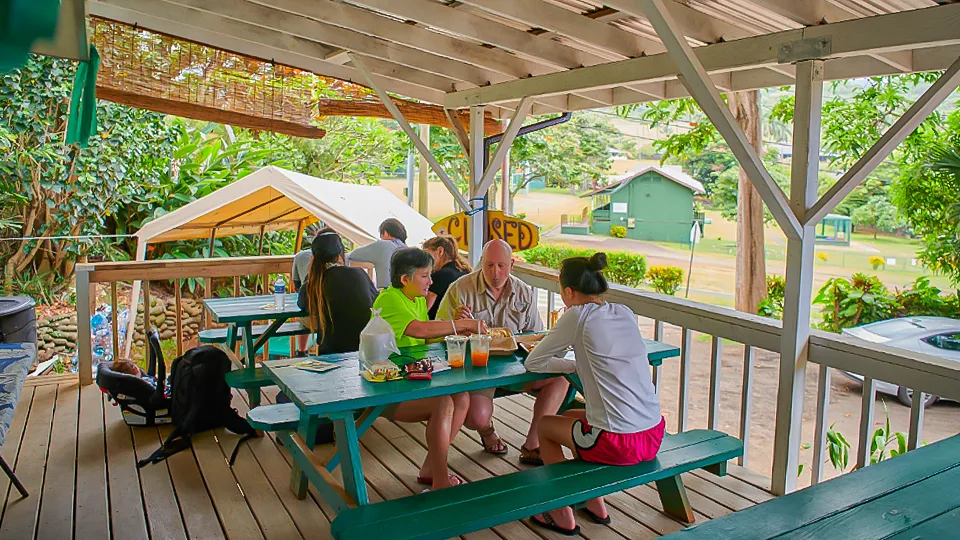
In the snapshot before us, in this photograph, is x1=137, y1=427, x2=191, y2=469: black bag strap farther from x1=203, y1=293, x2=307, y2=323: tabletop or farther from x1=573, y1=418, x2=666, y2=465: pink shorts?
x1=573, y1=418, x2=666, y2=465: pink shorts

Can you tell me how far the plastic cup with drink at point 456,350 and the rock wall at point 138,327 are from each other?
615 cm


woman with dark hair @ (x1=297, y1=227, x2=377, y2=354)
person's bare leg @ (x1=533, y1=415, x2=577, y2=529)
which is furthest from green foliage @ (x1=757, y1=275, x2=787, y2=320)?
person's bare leg @ (x1=533, y1=415, x2=577, y2=529)

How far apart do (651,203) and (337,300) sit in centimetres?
2154

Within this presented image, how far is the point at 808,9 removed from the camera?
119 inches

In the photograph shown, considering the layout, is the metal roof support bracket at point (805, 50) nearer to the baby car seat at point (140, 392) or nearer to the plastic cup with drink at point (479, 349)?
the plastic cup with drink at point (479, 349)

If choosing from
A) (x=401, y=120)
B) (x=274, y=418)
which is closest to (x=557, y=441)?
(x=274, y=418)

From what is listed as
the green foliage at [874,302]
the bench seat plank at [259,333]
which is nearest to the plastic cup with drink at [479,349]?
the bench seat plank at [259,333]

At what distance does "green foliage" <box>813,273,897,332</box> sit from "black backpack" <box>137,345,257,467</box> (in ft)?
30.8

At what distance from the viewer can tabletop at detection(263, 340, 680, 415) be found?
263 centimetres

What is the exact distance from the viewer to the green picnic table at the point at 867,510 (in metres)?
1.55

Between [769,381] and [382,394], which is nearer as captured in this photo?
[382,394]

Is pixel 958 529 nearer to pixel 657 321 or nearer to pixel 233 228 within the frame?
pixel 657 321

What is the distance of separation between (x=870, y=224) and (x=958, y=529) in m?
25.2

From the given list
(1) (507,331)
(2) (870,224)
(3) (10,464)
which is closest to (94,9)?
(3) (10,464)
